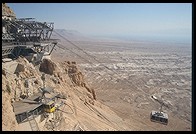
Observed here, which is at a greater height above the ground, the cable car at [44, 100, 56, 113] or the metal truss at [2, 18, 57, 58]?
the metal truss at [2, 18, 57, 58]

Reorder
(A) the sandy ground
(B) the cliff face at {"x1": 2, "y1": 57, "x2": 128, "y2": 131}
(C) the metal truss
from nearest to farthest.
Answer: (B) the cliff face at {"x1": 2, "y1": 57, "x2": 128, "y2": 131} → (C) the metal truss → (A) the sandy ground

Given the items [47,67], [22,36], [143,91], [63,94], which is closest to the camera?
[63,94]

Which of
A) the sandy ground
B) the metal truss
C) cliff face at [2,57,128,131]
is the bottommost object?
the sandy ground

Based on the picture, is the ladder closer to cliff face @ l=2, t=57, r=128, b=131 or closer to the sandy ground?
cliff face @ l=2, t=57, r=128, b=131

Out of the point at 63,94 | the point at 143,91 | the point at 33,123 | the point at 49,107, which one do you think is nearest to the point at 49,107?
the point at 49,107

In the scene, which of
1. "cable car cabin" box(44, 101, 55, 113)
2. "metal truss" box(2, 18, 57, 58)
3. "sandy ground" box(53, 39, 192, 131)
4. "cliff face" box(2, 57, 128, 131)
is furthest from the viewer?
"sandy ground" box(53, 39, 192, 131)

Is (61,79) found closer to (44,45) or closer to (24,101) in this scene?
(44,45)

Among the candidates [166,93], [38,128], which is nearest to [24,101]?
[38,128]

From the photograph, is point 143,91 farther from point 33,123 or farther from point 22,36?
point 33,123

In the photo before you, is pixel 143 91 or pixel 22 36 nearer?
pixel 22 36

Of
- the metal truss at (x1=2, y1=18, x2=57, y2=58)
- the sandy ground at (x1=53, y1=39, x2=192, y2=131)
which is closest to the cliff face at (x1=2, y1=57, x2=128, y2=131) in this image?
the metal truss at (x1=2, y1=18, x2=57, y2=58)

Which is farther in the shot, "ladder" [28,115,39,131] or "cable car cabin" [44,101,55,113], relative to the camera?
"cable car cabin" [44,101,55,113]
